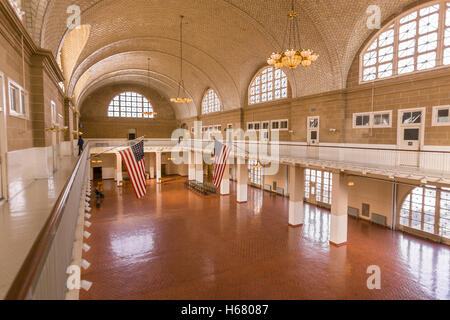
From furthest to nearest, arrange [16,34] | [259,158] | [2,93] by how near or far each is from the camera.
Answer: [259,158] → [16,34] → [2,93]

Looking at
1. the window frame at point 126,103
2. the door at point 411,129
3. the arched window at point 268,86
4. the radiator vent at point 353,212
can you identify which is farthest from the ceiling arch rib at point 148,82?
the door at point 411,129

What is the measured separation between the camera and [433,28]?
35.7ft

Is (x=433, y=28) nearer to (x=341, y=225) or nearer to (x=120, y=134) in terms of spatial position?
(x=341, y=225)

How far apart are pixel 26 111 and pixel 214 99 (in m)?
22.1

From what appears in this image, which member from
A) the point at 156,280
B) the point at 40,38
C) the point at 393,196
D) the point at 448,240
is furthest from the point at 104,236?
the point at 448,240

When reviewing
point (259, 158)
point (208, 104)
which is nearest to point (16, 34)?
point (259, 158)

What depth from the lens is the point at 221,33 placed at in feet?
57.7

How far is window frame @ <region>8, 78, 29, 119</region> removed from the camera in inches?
220

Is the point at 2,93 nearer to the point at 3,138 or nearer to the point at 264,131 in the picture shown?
the point at 3,138

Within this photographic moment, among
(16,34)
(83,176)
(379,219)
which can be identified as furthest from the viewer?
(379,219)

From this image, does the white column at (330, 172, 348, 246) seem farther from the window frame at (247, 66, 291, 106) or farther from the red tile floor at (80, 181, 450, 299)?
the window frame at (247, 66, 291, 106)

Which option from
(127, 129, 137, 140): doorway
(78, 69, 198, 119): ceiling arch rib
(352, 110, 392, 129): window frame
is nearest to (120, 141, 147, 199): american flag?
(352, 110, 392, 129): window frame

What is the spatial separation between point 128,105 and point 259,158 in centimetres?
2512

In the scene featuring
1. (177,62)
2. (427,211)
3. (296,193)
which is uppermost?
(177,62)
